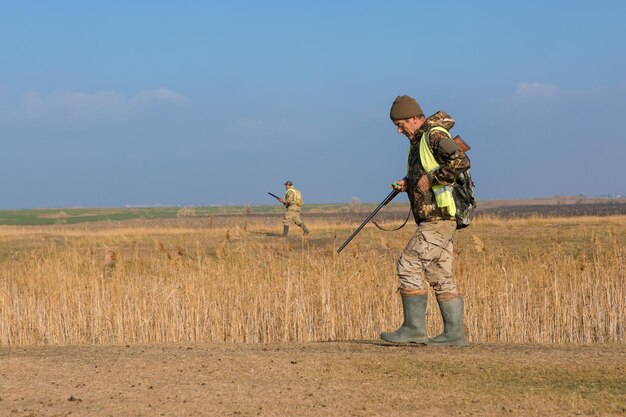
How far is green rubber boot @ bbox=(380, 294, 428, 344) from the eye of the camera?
9.26 m

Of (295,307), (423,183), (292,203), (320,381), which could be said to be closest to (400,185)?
(423,183)

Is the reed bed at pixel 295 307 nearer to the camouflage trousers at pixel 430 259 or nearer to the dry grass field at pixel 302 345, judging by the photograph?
the dry grass field at pixel 302 345

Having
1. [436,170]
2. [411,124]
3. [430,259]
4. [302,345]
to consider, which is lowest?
[302,345]

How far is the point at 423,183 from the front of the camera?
29.0ft

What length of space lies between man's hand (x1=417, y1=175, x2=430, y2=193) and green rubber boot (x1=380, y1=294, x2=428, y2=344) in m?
1.12

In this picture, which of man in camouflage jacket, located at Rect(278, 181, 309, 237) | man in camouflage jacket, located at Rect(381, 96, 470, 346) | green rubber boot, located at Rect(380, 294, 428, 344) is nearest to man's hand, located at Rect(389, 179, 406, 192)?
man in camouflage jacket, located at Rect(381, 96, 470, 346)

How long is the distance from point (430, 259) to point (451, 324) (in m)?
0.78

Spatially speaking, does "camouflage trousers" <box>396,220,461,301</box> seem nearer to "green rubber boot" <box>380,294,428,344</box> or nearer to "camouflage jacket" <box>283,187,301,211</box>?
"green rubber boot" <box>380,294,428,344</box>

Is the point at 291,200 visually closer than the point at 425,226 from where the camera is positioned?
No

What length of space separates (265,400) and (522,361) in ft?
8.82

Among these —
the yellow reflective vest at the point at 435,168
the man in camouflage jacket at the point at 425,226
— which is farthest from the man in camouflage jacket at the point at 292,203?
the yellow reflective vest at the point at 435,168

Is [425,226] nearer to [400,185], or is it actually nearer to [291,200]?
[400,185]

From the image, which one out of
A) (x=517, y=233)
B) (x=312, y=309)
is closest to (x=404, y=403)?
(x=312, y=309)

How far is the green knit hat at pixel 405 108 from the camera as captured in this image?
29.8ft
